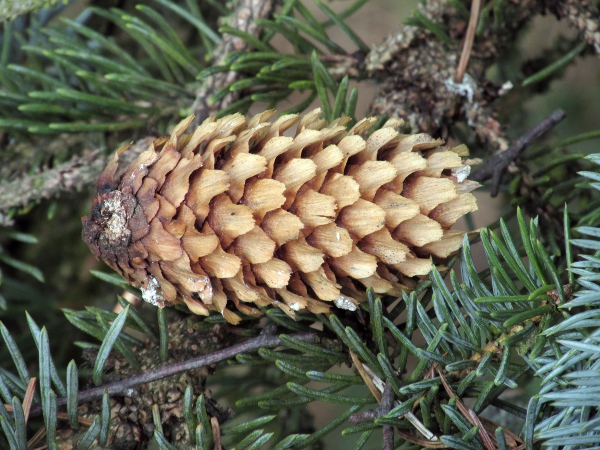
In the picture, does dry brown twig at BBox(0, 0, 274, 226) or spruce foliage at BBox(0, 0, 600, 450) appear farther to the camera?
dry brown twig at BBox(0, 0, 274, 226)

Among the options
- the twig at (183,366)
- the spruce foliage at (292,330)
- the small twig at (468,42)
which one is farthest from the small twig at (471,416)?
the small twig at (468,42)

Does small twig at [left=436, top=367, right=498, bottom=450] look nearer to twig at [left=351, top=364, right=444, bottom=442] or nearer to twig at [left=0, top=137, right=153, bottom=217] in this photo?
twig at [left=351, top=364, right=444, bottom=442]

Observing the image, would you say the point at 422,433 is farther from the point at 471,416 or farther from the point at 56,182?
the point at 56,182

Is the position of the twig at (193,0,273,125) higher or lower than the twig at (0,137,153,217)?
higher

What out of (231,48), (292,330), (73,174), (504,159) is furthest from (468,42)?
(73,174)

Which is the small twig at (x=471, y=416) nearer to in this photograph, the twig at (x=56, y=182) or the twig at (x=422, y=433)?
the twig at (x=422, y=433)

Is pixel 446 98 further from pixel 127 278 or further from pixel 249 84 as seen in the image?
pixel 127 278

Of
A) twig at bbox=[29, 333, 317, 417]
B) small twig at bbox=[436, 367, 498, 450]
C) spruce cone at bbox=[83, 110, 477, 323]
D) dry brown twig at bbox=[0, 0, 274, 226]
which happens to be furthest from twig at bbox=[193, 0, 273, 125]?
small twig at bbox=[436, 367, 498, 450]
